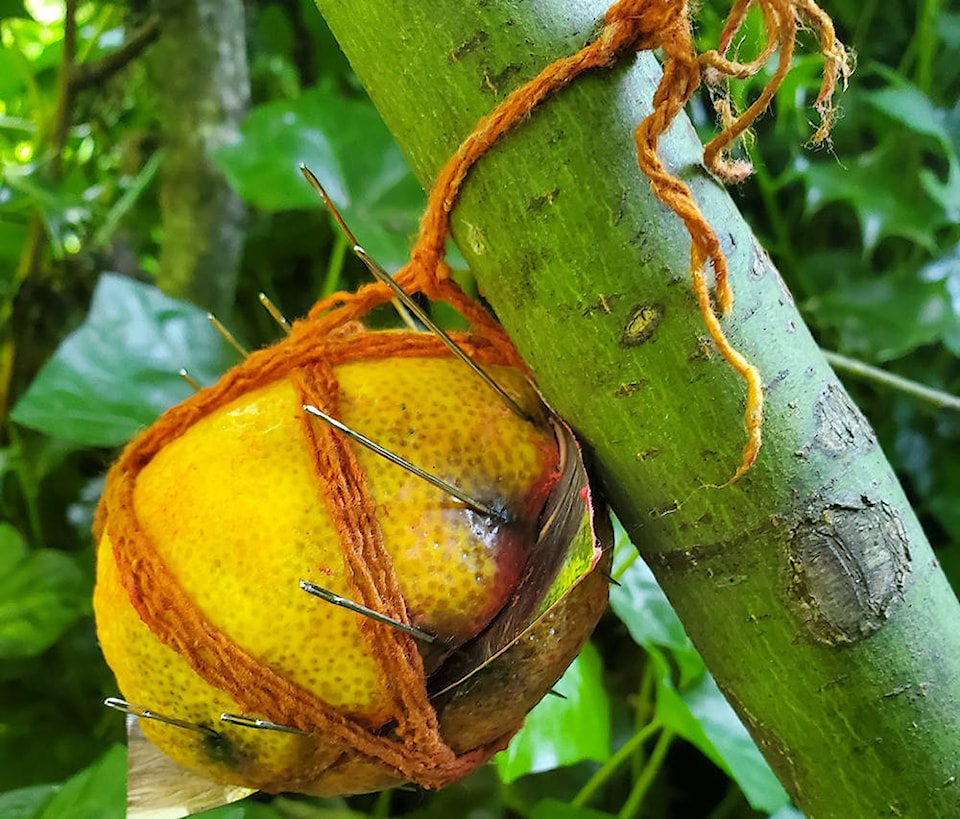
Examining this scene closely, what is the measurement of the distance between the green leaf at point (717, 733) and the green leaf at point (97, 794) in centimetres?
34

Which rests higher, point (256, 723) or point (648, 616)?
point (256, 723)

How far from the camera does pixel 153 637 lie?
31 cm

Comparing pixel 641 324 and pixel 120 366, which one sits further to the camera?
pixel 120 366

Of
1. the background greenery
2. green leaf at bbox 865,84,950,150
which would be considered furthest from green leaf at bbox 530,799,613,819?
green leaf at bbox 865,84,950,150

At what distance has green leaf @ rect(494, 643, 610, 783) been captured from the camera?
0.53 m

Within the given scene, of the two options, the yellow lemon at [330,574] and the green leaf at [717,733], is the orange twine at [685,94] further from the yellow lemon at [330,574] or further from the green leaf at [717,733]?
the green leaf at [717,733]

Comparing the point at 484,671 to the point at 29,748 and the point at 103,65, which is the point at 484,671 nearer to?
the point at 29,748

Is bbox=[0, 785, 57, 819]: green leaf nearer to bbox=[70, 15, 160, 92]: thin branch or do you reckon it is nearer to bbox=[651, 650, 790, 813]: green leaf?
bbox=[651, 650, 790, 813]: green leaf

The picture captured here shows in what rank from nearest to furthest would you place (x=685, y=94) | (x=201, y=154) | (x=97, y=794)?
(x=685, y=94) → (x=97, y=794) → (x=201, y=154)

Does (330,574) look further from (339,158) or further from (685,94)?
(339,158)

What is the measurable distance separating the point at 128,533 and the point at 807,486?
0.25 metres

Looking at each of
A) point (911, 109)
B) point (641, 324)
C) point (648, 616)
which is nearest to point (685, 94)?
point (641, 324)

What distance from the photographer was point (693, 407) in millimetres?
289

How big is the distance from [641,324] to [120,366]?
0.50 m
